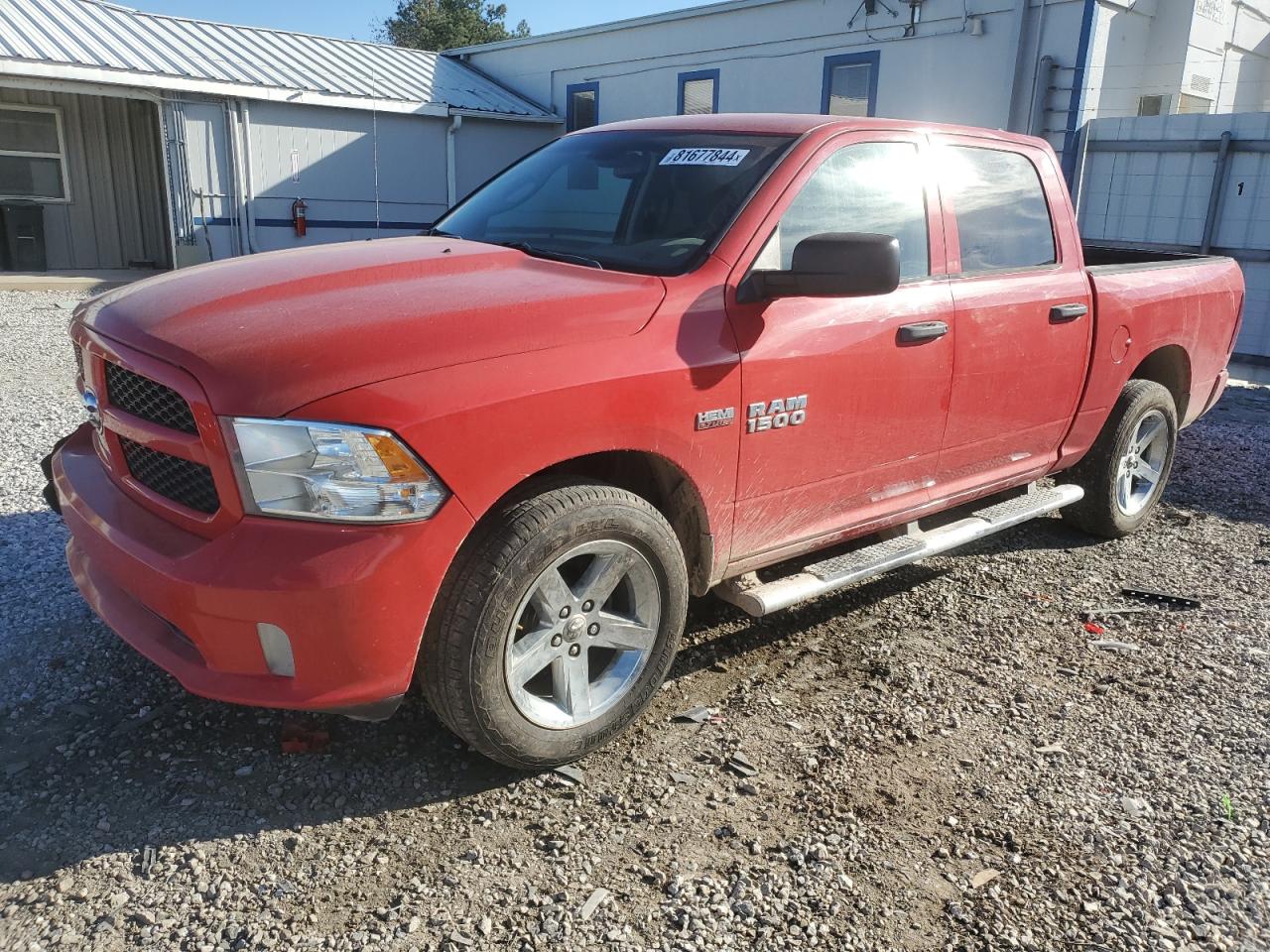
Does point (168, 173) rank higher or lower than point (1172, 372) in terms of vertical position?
higher

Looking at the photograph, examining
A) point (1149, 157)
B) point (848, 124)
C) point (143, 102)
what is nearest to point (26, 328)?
point (143, 102)

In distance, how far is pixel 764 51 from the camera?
53.7 feet

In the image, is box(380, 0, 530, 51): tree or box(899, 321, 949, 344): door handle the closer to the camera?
box(899, 321, 949, 344): door handle

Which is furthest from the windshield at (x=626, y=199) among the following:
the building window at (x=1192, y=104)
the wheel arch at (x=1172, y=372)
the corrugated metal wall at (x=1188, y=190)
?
the building window at (x=1192, y=104)

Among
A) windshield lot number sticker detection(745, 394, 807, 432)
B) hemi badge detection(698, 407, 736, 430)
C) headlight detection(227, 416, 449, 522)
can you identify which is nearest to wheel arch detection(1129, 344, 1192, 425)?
windshield lot number sticker detection(745, 394, 807, 432)

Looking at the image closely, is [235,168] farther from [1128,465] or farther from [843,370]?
[843,370]

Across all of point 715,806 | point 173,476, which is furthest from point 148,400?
point 715,806

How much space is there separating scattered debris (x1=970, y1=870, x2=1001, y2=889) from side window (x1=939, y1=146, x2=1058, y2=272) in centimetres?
243

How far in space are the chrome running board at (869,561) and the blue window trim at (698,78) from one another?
13710mm

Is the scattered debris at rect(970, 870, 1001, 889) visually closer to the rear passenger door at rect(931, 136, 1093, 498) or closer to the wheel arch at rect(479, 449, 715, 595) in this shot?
the wheel arch at rect(479, 449, 715, 595)

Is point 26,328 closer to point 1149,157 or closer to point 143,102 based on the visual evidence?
point 143,102

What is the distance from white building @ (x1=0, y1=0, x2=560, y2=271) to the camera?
15.6 m

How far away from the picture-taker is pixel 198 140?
16.2 m

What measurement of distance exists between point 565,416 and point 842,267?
3.29ft
